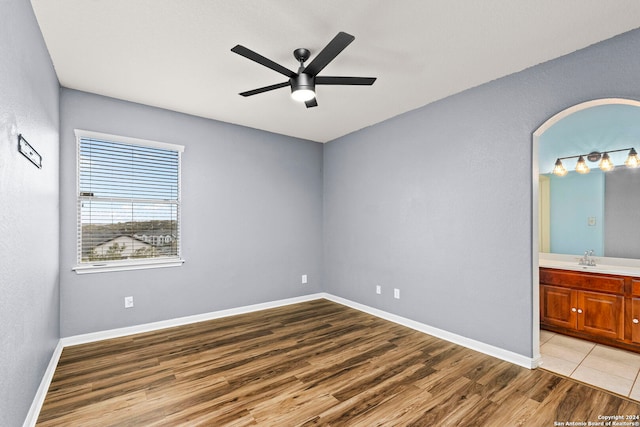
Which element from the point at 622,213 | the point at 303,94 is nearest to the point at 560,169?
the point at 622,213

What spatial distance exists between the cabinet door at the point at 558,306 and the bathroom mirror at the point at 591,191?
2.97 feet

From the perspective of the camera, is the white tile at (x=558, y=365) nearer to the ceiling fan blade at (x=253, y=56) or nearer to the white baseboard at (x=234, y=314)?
the white baseboard at (x=234, y=314)

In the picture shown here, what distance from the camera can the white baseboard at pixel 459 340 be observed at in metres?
2.78

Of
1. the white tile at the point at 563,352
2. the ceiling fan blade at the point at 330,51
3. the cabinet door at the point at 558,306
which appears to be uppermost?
the ceiling fan blade at the point at 330,51

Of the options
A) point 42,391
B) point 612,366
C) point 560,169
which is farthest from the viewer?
point 560,169

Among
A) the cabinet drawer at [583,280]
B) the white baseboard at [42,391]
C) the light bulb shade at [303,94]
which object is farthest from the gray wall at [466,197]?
the white baseboard at [42,391]

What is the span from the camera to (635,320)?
293 cm

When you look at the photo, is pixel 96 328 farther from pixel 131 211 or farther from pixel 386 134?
pixel 386 134

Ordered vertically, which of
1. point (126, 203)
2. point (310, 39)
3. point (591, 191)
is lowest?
point (126, 203)

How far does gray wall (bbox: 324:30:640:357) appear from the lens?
265 cm

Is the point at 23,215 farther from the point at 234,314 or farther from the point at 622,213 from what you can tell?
the point at 622,213

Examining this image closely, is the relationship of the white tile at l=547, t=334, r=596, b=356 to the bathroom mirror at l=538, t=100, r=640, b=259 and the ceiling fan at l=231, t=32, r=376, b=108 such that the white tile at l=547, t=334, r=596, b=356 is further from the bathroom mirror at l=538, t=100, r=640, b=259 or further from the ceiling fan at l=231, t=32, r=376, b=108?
the ceiling fan at l=231, t=32, r=376, b=108

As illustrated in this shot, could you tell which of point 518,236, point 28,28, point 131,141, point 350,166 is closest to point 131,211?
point 131,141

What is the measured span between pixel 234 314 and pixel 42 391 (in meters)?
2.21
